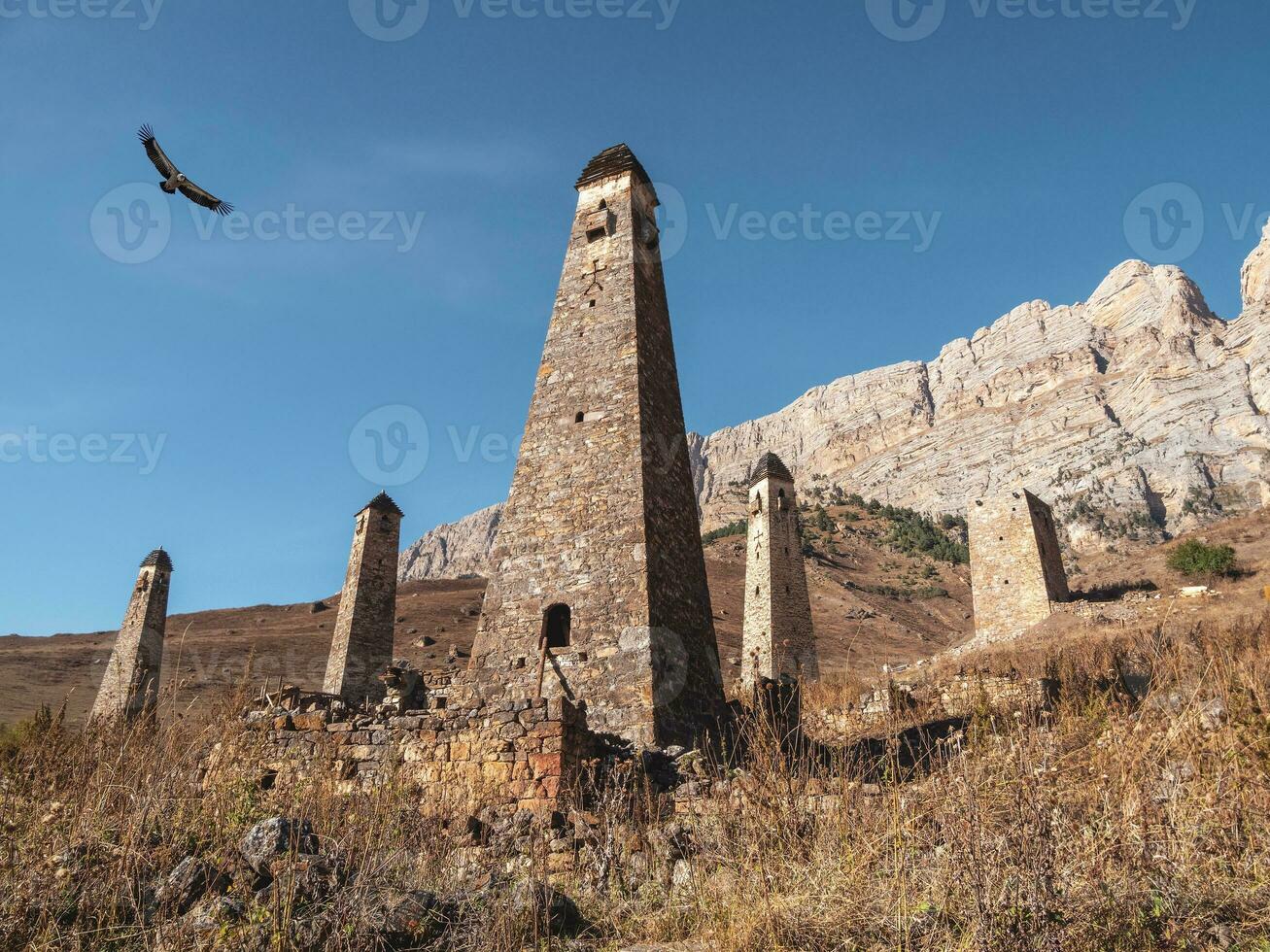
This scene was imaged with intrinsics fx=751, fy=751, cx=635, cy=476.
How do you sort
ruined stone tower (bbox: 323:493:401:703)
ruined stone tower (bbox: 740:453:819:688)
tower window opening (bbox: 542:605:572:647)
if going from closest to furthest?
1. tower window opening (bbox: 542:605:572:647)
2. ruined stone tower (bbox: 323:493:401:703)
3. ruined stone tower (bbox: 740:453:819:688)

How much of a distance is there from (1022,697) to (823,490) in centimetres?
11676

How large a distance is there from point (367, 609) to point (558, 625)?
530 inches

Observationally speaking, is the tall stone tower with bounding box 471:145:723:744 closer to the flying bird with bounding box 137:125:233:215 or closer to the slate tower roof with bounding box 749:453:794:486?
the flying bird with bounding box 137:125:233:215

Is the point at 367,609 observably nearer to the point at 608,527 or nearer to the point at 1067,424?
the point at 608,527

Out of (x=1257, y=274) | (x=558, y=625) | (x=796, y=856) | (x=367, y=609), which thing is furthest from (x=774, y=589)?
(x=1257, y=274)

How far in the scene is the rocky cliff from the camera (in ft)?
271

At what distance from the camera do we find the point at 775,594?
91.6ft

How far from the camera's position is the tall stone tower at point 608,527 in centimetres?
1053

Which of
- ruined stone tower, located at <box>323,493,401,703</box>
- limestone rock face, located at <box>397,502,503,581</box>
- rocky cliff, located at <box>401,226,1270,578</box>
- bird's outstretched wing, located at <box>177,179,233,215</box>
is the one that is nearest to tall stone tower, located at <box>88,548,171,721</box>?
ruined stone tower, located at <box>323,493,401,703</box>

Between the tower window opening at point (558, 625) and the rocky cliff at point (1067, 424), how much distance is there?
85.0 metres

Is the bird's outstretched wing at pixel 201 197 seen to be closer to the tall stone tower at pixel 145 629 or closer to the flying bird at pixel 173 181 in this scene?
the flying bird at pixel 173 181

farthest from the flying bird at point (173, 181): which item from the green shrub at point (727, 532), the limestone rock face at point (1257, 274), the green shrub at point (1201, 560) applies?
the limestone rock face at point (1257, 274)

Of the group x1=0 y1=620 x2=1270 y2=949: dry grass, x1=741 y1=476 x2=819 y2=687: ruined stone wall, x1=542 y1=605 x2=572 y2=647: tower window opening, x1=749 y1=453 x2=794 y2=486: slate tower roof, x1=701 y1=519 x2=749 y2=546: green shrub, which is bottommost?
x1=0 y1=620 x2=1270 y2=949: dry grass

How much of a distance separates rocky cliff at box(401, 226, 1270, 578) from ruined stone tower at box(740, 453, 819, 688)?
66.6 metres
